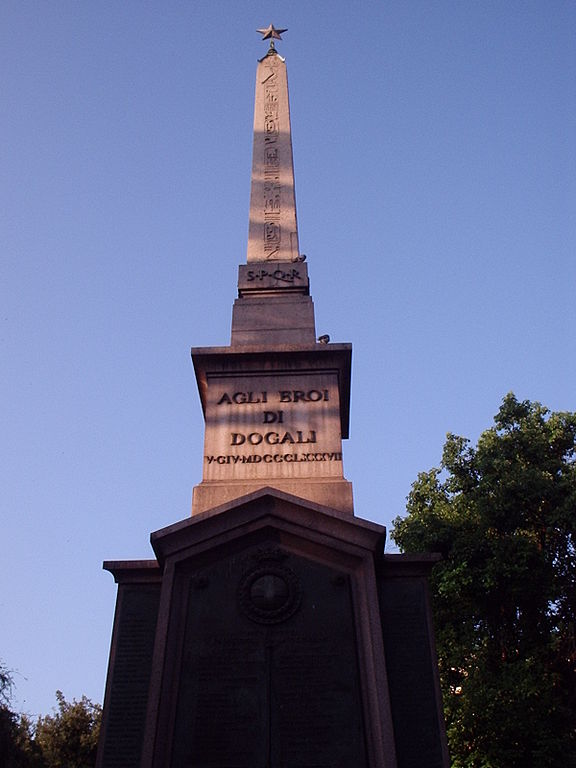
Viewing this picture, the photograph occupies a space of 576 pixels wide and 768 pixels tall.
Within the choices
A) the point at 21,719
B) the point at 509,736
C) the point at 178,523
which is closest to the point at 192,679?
the point at 178,523

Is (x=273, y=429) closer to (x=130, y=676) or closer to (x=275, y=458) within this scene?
(x=275, y=458)

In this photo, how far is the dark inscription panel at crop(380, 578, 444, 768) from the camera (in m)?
8.43

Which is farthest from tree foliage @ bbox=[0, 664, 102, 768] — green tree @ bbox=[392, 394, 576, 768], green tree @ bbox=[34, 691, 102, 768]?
green tree @ bbox=[392, 394, 576, 768]

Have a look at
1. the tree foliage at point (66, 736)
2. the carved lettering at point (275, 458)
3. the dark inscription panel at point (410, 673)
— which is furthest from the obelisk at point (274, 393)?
the tree foliage at point (66, 736)

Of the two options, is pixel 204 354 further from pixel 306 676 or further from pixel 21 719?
pixel 21 719

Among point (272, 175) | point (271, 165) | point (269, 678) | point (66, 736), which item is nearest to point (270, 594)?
point (269, 678)

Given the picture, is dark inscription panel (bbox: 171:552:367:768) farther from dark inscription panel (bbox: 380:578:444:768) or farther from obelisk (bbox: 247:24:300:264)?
obelisk (bbox: 247:24:300:264)

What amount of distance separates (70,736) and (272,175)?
23.8 m

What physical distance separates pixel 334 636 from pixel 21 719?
22.0 meters

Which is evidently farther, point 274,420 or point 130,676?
point 274,420

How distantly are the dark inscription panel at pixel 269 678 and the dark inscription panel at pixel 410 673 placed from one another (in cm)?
49

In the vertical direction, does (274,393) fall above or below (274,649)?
above

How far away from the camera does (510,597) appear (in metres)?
20.4

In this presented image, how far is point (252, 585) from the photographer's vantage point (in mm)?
9242
